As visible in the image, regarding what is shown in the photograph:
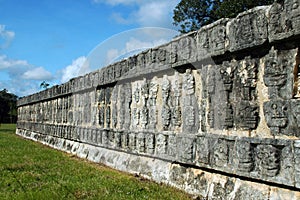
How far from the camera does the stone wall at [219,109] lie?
342cm

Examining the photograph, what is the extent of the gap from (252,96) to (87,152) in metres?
5.89

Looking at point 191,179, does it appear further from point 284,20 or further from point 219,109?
point 284,20

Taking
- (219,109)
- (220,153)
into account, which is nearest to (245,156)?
(220,153)

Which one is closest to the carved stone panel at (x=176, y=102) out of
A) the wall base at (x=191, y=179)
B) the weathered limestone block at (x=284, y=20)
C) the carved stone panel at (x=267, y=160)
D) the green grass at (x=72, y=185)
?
the wall base at (x=191, y=179)

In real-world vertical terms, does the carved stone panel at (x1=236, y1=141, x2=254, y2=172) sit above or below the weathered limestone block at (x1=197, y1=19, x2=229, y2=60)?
below

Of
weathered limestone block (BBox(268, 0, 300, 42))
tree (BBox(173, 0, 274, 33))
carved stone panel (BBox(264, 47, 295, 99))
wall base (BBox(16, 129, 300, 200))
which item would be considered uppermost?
tree (BBox(173, 0, 274, 33))

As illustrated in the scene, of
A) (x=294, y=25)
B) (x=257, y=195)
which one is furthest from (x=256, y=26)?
(x=257, y=195)

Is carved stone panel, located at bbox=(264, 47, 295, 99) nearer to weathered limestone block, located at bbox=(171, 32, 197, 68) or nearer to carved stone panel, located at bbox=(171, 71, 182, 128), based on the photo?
weathered limestone block, located at bbox=(171, 32, 197, 68)

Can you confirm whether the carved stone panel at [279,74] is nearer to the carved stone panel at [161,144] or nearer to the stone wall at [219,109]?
the stone wall at [219,109]

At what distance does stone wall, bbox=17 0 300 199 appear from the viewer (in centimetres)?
342

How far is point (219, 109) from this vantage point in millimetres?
4281

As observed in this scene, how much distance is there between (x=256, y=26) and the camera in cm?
370

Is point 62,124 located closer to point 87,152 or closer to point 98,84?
point 87,152

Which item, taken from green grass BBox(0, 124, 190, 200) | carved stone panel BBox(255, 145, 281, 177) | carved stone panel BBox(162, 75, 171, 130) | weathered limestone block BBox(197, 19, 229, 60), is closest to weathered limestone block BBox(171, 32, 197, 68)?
weathered limestone block BBox(197, 19, 229, 60)
